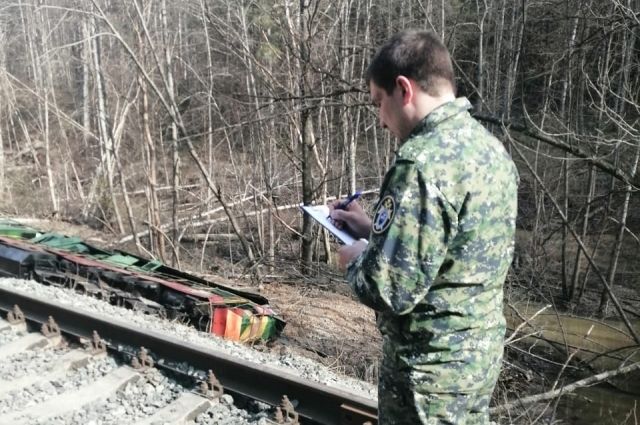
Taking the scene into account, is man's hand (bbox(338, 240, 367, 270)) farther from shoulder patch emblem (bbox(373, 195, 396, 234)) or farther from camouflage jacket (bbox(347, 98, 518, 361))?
shoulder patch emblem (bbox(373, 195, 396, 234))

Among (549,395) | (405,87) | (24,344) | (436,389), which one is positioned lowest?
(549,395)

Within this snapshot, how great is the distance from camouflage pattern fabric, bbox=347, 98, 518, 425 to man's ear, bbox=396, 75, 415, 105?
9 centimetres

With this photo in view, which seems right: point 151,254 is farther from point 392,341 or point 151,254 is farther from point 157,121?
point 392,341

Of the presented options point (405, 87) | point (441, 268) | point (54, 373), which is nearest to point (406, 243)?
point (441, 268)

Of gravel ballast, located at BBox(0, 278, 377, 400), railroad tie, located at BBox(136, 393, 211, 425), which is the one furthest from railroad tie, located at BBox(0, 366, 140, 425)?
gravel ballast, located at BBox(0, 278, 377, 400)

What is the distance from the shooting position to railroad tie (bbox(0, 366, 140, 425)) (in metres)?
3.89

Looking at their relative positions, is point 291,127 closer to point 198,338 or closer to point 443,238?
point 198,338

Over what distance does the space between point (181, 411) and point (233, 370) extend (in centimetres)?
50

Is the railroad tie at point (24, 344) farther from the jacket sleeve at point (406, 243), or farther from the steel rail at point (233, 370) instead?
the jacket sleeve at point (406, 243)

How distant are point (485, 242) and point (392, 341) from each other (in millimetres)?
488

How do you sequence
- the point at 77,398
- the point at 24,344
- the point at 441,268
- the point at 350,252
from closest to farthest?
the point at 441,268 → the point at 350,252 → the point at 77,398 → the point at 24,344

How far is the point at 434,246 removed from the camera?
172 centimetres

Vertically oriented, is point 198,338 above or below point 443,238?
below

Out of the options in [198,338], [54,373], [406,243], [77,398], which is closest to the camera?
[406,243]
